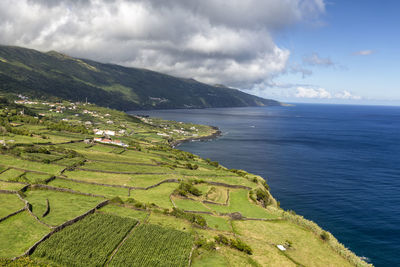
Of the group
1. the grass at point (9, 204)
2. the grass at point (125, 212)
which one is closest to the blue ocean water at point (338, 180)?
the grass at point (125, 212)

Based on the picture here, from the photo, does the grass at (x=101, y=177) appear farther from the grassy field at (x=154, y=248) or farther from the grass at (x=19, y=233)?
the grassy field at (x=154, y=248)

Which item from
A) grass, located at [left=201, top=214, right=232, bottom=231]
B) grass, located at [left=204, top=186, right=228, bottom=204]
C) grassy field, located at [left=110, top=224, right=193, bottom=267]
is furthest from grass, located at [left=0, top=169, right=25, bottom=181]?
grass, located at [left=204, top=186, right=228, bottom=204]

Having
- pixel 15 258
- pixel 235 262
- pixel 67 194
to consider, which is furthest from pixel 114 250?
pixel 67 194

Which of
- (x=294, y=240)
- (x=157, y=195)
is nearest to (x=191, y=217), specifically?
(x=157, y=195)

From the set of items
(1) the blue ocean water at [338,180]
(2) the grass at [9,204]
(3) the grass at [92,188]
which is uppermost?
(2) the grass at [9,204]

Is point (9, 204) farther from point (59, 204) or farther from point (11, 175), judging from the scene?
point (11, 175)

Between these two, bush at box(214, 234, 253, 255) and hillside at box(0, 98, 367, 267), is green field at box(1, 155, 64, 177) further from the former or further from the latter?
bush at box(214, 234, 253, 255)
